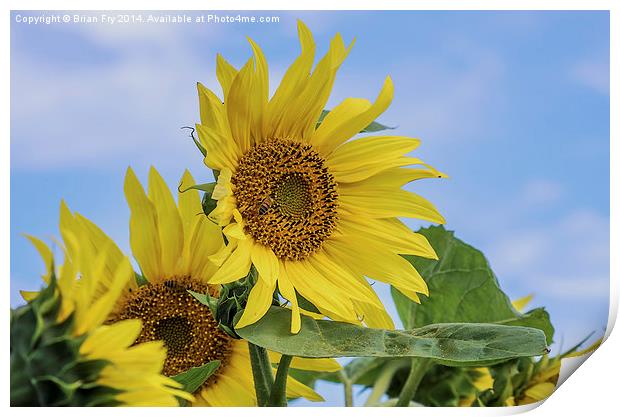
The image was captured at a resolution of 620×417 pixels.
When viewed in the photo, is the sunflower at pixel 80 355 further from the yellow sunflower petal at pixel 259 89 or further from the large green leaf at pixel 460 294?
the large green leaf at pixel 460 294

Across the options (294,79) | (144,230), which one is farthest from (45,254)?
(294,79)

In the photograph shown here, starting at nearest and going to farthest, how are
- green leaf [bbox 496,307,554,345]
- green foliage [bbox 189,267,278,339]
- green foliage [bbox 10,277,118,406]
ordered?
green foliage [bbox 10,277,118,406] < green foliage [bbox 189,267,278,339] < green leaf [bbox 496,307,554,345]

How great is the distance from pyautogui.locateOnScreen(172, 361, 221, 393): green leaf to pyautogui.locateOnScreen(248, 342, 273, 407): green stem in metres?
0.03

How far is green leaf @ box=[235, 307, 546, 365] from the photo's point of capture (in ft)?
2.00

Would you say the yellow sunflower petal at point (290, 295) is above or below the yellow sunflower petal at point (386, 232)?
below

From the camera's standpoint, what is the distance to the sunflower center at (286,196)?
0.64m

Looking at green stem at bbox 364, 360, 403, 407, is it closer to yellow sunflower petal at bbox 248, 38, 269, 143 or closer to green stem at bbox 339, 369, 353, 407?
green stem at bbox 339, 369, 353, 407

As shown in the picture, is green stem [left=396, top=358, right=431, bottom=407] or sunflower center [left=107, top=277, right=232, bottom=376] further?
green stem [left=396, top=358, right=431, bottom=407]

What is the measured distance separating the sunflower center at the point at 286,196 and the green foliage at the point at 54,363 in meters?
0.15

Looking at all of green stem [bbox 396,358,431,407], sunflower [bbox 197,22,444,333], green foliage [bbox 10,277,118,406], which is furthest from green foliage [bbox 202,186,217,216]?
green stem [bbox 396,358,431,407]

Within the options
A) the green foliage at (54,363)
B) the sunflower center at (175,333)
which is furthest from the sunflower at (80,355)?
the sunflower center at (175,333)

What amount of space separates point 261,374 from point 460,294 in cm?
20

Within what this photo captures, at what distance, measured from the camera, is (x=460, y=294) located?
31.0 inches
